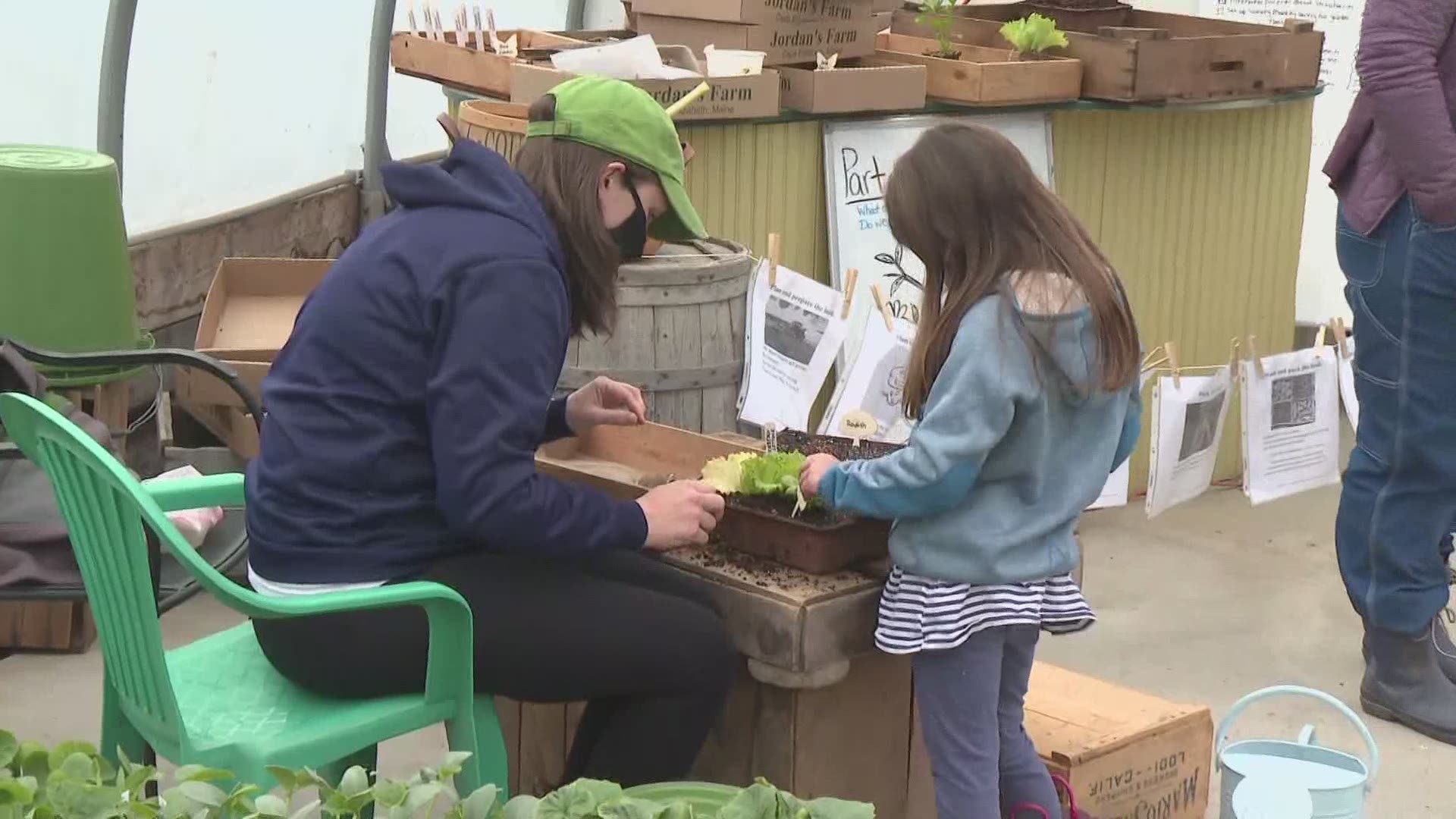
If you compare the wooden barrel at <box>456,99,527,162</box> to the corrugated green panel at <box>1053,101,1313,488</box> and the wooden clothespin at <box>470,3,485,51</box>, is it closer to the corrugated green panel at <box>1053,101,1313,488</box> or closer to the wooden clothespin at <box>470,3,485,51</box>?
the wooden clothespin at <box>470,3,485,51</box>

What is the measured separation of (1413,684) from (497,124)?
2468mm

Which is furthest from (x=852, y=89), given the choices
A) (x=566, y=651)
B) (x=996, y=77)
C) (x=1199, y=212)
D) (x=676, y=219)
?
(x=566, y=651)

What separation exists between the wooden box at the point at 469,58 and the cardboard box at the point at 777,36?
248 millimetres

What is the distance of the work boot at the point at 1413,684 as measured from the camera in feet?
13.1

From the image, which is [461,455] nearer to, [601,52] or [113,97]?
[601,52]

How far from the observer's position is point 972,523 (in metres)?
2.78

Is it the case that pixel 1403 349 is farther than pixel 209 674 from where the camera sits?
Yes

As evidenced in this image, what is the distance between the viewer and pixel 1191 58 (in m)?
5.14

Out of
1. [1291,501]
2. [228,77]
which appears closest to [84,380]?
[228,77]

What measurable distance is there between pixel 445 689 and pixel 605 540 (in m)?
0.31

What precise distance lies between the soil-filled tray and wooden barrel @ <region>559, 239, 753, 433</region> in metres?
1.15

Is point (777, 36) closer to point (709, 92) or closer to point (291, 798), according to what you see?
point (709, 92)

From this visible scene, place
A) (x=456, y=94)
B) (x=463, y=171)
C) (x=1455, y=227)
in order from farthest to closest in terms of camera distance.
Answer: (x=456, y=94) < (x=1455, y=227) < (x=463, y=171)

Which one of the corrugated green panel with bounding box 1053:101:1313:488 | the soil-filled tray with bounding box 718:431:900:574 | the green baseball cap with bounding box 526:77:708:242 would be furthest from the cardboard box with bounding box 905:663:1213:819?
the corrugated green panel with bounding box 1053:101:1313:488
